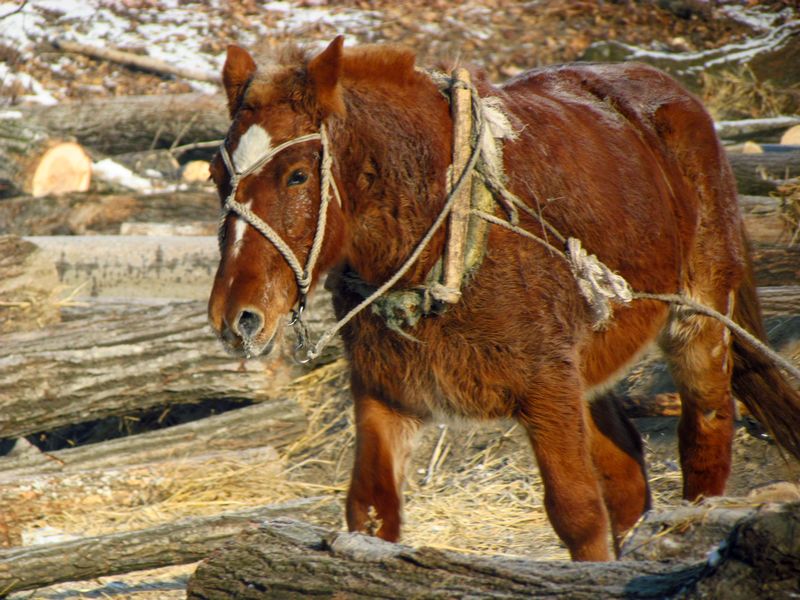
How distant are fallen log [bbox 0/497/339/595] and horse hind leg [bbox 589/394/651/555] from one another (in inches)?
59.0

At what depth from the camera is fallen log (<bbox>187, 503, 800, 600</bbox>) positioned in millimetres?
2002

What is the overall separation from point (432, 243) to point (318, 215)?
0.42 m

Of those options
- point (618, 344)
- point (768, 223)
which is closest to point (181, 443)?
point (618, 344)

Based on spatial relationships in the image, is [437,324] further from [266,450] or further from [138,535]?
[266,450]

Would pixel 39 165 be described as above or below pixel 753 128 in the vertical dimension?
below

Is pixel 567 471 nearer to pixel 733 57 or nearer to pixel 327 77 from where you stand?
pixel 327 77

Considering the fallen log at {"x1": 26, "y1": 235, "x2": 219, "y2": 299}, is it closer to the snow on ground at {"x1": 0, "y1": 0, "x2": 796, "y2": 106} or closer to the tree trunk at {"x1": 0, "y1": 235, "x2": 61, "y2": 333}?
the tree trunk at {"x1": 0, "y1": 235, "x2": 61, "y2": 333}

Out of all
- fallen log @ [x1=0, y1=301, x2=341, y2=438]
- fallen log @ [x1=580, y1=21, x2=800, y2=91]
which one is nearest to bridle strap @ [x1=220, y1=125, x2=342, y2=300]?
fallen log @ [x1=0, y1=301, x2=341, y2=438]

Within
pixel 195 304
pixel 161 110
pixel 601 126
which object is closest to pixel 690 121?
pixel 601 126

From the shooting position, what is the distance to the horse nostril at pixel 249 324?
9.43 feet

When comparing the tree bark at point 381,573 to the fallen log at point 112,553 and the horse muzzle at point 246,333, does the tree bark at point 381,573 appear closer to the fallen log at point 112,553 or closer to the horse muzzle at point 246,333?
the horse muzzle at point 246,333

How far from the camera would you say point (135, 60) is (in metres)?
12.3

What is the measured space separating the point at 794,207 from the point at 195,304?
3.95 metres

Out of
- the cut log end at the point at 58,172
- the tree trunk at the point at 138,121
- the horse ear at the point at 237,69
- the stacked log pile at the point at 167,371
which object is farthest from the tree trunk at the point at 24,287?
the horse ear at the point at 237,69
